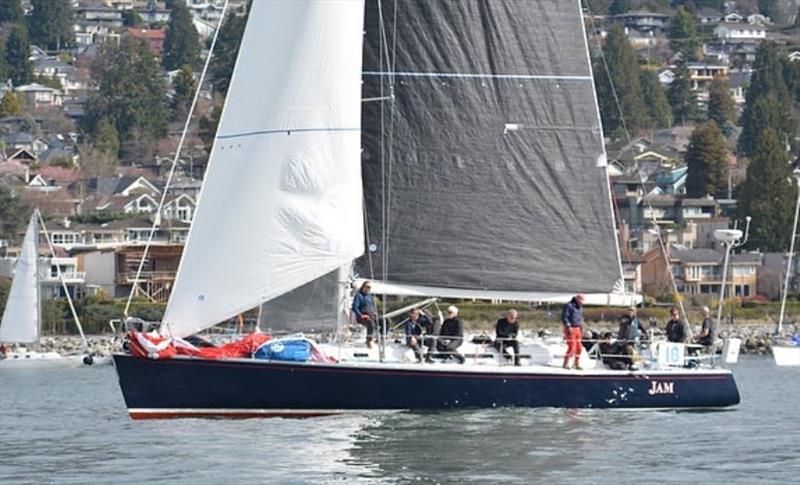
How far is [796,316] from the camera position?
225ft

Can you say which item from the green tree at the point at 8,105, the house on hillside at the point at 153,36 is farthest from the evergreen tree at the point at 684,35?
the green tree at the point at 8,105

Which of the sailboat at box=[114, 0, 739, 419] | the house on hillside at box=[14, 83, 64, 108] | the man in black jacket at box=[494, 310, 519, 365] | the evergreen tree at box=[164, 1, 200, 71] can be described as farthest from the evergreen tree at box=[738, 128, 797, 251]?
the evergreen tree at box=[164, 1, 200, 71]

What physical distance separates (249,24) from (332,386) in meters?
3.85

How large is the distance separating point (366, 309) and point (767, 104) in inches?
3268

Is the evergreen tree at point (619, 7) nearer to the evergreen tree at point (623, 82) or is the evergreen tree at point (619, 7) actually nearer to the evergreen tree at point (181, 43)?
the evergreen tree at point (181, 43)

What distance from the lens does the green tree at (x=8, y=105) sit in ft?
425

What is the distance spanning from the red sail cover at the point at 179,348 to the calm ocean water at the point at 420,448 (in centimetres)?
68

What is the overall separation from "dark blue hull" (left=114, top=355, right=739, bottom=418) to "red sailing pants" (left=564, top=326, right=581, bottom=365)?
1.21 feet

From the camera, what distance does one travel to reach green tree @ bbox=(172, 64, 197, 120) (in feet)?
404

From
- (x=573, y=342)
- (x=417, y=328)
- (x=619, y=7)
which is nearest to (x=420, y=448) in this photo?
(x=417, y=328)

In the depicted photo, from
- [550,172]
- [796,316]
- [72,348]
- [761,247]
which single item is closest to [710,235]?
[761,247]

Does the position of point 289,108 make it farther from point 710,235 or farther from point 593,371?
point 710,235

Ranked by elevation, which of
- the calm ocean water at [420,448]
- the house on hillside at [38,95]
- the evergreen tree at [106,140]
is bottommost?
the calm ocean water at [420,448]

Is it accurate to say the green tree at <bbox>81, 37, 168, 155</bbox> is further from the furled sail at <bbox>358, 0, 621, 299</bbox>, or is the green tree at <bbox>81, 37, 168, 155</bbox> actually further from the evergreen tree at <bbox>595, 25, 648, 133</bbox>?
the furled sail at <bbox>358, 0, 621, 299</bbox>
